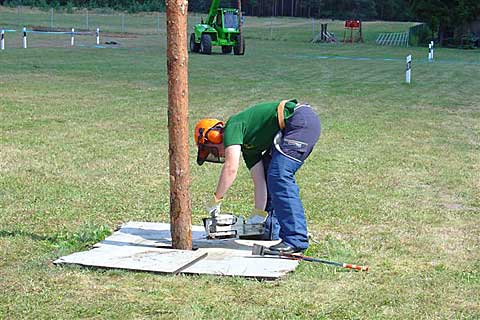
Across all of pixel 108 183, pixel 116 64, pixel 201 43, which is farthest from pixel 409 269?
pixel 201 43

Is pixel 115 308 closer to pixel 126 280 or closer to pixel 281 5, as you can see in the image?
pixel 126 280

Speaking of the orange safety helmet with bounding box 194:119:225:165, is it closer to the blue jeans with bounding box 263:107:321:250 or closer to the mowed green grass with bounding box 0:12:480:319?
the blue jeans with bounding box 263:107:321:250

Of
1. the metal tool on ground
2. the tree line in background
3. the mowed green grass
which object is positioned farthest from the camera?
the tree line in background

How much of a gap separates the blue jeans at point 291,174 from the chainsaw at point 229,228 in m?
0.50

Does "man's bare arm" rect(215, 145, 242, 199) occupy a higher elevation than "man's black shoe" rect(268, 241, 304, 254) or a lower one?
higher

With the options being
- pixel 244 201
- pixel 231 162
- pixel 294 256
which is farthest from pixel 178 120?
pixel 244 201

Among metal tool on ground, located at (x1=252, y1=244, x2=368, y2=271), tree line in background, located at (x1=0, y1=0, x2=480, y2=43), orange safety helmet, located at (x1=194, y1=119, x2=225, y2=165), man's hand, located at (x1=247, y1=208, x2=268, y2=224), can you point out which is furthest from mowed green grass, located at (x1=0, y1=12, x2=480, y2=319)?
tree line in background, located at (x1=0, y1=0, x2=480, y2=43)

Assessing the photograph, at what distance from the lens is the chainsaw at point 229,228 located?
7.21m

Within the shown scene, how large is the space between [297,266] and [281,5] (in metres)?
92.3

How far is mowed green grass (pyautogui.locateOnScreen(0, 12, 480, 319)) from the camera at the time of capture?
5.72m

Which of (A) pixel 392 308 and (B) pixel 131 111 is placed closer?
(A) pixel 392 308

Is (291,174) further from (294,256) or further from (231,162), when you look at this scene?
(294,256)

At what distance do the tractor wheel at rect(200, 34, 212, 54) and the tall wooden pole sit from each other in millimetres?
33945

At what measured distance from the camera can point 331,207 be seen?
8898mm
